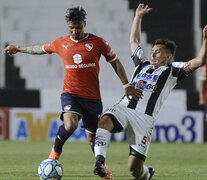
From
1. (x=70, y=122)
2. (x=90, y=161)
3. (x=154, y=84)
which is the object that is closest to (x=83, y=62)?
(x=70, y=122)

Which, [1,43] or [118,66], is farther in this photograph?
[1,43]

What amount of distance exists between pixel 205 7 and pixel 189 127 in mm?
2898

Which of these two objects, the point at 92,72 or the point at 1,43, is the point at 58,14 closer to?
the point at 1,43

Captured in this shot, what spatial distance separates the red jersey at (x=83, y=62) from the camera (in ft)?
21.2

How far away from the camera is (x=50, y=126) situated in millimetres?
13578

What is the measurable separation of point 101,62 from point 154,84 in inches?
310

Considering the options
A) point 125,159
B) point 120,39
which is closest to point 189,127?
point 120,39

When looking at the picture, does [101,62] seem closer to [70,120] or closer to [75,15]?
[75,15]

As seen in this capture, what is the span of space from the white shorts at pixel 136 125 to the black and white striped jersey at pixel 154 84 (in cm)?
9

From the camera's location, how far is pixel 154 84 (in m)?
6.19

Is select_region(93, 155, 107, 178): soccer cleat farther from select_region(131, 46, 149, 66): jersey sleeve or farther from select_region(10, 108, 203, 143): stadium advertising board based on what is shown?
select_region(10, 108, 203, 143): stadium advertising board

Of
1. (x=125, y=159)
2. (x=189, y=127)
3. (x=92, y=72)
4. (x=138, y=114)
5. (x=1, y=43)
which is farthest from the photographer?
(x=1, y=43)

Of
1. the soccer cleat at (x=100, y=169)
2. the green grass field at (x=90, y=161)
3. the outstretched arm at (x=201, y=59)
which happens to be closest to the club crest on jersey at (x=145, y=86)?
the outstretched arm at (x=201, y=59)

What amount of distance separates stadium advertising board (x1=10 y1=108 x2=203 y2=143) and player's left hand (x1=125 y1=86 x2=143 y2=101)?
752 centimetres
